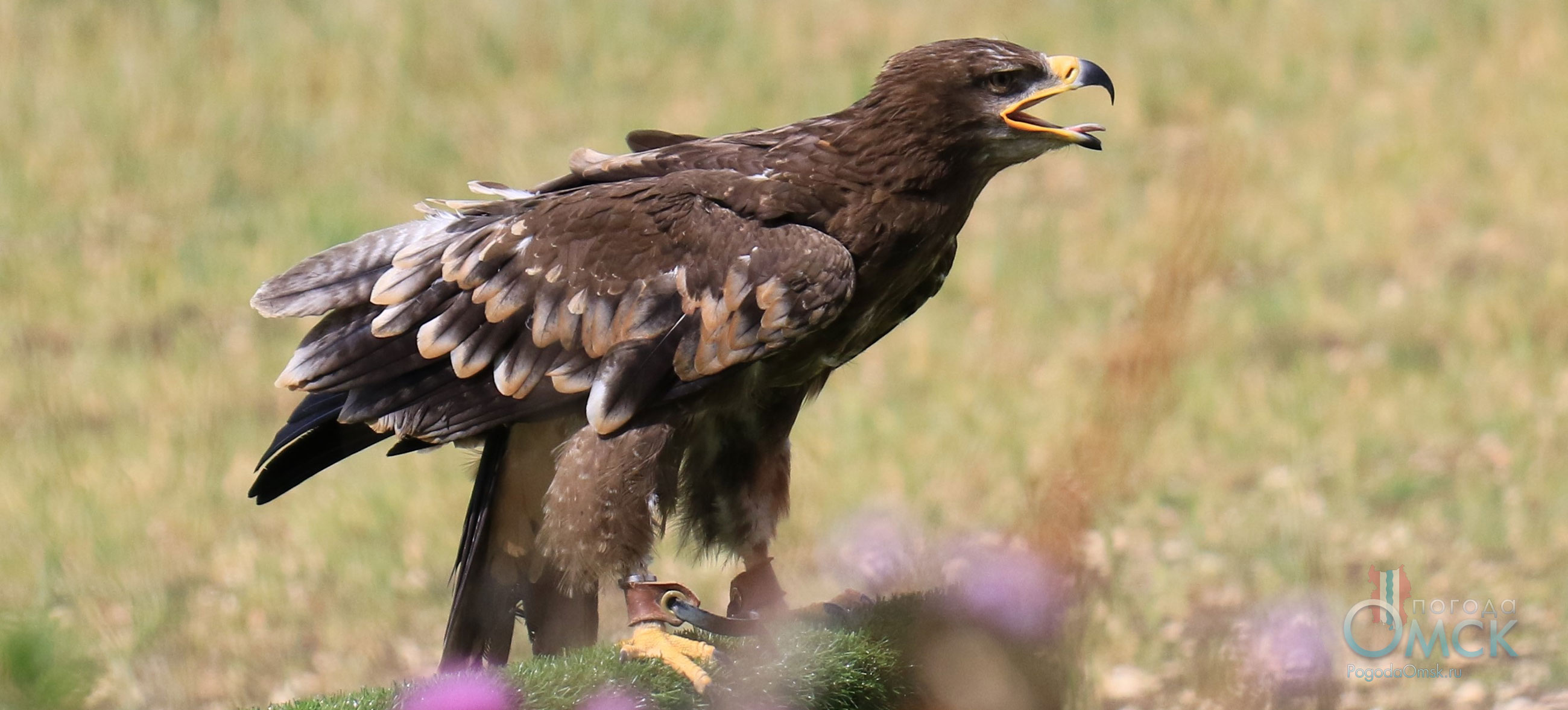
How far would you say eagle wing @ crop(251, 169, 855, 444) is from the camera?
13.0ft

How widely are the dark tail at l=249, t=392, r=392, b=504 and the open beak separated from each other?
5.28 feet

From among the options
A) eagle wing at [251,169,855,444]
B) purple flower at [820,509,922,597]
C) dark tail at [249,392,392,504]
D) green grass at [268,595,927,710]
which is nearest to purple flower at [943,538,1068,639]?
green grass at [268,595,927,710]

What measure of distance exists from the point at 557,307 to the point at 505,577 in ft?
2.32

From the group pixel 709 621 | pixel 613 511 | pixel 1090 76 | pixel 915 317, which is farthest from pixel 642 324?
pixel 915 317

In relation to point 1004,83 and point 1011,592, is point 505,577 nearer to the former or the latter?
point 1011,592

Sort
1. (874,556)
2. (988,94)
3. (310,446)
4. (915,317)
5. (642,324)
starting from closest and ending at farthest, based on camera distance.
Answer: (988,94) < (642,324) < (310,446) < (874,556) < (915,317)

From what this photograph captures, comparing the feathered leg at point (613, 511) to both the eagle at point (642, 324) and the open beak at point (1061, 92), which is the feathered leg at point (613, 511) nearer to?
the eagle at point (642, 324)

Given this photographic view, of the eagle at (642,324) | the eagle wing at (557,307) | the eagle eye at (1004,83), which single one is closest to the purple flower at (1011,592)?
the eagle at (642,324)

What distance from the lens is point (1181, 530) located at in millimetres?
6898

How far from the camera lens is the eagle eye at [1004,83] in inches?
153

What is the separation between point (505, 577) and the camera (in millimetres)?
4363

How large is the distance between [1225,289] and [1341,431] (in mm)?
1718

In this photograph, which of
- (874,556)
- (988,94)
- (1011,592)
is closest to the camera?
(1011,592)

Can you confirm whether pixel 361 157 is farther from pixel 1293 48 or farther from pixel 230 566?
pixel 1293 48
